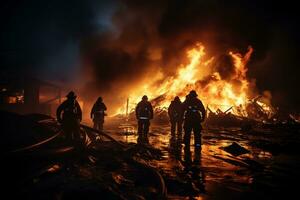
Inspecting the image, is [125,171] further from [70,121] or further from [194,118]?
[194,118]

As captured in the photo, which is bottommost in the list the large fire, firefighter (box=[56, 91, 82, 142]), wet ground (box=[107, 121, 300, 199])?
wet ground (box=[107, 121, 300, 199])

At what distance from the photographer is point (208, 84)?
27.7 metres

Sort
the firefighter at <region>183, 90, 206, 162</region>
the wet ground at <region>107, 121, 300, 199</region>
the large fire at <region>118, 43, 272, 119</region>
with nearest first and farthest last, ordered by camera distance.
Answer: the wet ground at <region>107, 121, 300, 199</region> < the firefighter at <region>183, 90, 206, 162</region> < the large fire at <region>118, 43, 272, 119</region>

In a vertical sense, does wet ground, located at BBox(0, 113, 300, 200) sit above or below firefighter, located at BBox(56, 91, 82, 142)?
below

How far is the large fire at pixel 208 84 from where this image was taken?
27.8 m

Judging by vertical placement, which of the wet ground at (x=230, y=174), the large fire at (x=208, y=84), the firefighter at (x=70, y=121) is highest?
the large fire at (x=208, y=84)

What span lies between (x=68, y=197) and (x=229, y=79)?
2586 centimetres

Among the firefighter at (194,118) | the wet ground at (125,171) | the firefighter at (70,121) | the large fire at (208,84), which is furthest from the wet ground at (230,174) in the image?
the large fire at (208,84)

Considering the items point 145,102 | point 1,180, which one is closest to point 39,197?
point 1,180

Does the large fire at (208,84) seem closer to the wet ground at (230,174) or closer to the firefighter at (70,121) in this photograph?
the wet ground at (230,174)

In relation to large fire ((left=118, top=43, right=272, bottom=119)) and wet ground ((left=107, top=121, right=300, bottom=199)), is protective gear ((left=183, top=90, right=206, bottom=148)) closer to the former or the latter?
wet ground ((left=107, top=121, right=300, bottom=199))

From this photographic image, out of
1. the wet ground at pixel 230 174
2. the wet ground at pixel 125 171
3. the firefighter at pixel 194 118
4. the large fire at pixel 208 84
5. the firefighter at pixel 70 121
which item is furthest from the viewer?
the large fire at pixel 208 84

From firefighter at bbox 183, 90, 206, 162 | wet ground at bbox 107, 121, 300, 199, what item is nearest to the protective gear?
firefighter at bbox 183, 90, 206, 162

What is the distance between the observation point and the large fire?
91.2ft
